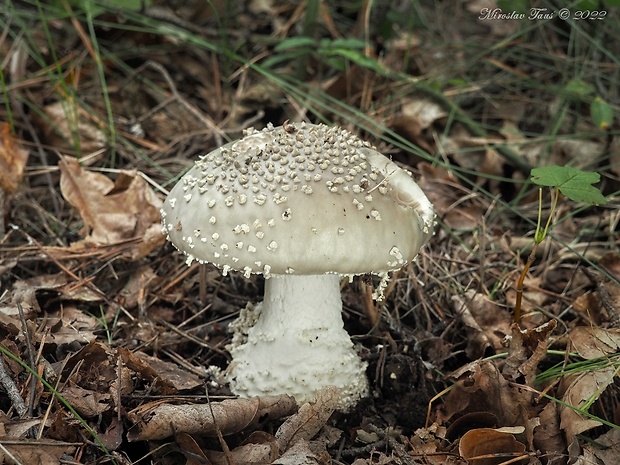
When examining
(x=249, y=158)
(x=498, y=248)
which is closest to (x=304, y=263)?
(x=249, y=158)

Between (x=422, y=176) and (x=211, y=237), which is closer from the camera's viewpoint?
(x=211, y=237)

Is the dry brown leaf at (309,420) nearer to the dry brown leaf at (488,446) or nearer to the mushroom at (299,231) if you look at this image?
the mushroom at (299,231)

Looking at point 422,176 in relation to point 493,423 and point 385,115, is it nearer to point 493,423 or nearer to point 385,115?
point 385,115

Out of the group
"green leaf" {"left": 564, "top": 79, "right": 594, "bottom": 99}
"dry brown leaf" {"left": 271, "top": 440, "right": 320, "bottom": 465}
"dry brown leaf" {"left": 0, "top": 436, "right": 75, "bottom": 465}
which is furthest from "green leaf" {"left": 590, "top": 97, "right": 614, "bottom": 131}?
"dry brown leaf" {"left": 0, "top": 436, "right": 75, "bottom": 465}

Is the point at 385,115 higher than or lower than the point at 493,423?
higher

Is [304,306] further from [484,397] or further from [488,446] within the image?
A: [488,446]

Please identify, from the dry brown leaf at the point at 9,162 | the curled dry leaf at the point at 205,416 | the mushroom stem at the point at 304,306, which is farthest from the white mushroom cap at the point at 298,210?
the dry brown leaf at the point at 9,162
